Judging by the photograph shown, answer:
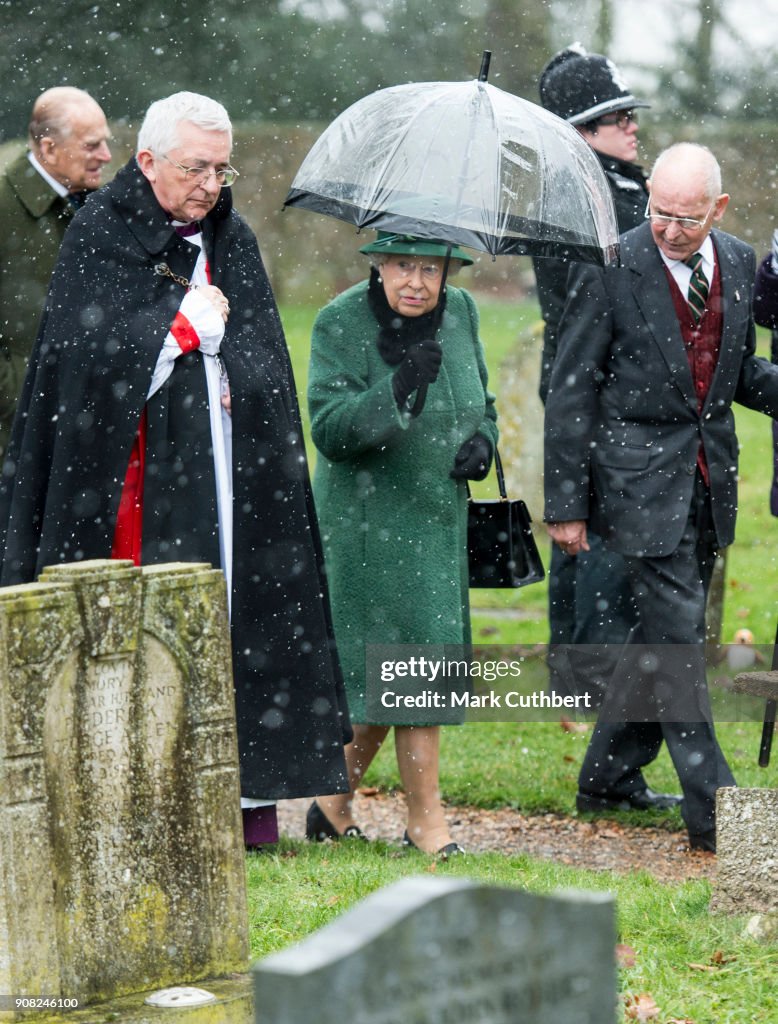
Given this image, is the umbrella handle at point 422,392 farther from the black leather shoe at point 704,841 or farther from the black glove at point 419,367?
the black leather shoe at point 704,841

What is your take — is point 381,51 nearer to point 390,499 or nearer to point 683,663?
point 390,499

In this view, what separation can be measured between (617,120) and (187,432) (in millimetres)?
2775

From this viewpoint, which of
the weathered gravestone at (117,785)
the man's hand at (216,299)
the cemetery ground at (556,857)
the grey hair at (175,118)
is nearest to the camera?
the weathered gravestone at (117,785)

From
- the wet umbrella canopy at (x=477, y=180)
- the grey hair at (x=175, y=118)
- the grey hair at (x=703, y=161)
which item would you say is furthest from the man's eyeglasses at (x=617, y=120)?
the grey hair at (x=175, y=118)

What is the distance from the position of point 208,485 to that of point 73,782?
1724mm

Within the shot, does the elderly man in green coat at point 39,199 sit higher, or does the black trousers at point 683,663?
the elderly man in green coat at point 39,199

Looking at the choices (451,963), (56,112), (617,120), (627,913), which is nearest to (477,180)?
(617,120)

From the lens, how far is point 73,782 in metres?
4.18

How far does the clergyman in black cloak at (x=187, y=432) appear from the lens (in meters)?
5.57

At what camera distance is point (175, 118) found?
217 inches

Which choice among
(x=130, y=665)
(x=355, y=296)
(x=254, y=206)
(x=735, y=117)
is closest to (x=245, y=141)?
(x=254, y=206)

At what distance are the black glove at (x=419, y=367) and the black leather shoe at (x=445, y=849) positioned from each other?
159cm

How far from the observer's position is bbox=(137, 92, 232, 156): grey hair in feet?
18.0

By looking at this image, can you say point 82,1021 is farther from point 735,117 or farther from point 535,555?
point 735,117
